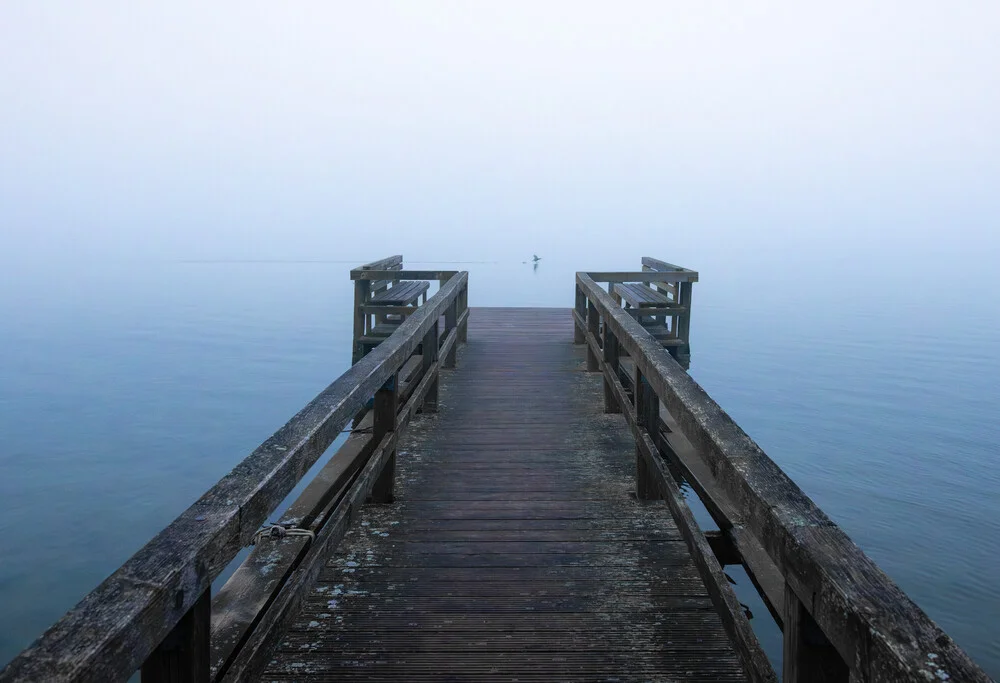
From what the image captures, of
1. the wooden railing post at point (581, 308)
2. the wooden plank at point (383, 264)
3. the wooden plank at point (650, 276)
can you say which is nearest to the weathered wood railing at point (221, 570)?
the wooden railing post at point (581, 308)

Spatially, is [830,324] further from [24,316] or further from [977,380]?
[24,316]

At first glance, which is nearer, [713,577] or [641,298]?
[713,577]

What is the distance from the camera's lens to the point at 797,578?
Result: 1.65 m

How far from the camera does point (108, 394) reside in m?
18.8

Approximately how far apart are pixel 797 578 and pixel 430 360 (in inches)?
172

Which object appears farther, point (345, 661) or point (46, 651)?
point (345, 661)

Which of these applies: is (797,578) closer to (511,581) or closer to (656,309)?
(511,581)

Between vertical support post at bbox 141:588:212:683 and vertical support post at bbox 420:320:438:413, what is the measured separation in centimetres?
382

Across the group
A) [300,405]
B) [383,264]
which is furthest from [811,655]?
[300,405]

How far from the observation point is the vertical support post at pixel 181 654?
1.57 meters

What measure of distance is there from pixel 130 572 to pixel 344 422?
4.55 ft

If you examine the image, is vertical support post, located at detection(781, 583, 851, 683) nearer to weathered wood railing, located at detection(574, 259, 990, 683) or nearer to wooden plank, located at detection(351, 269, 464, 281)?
weathered wood railing, located at detection(574, 259, 990, 683)

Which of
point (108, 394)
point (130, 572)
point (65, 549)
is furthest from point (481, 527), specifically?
point (108, 394)

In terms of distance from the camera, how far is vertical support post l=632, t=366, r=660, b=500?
3979 mm
